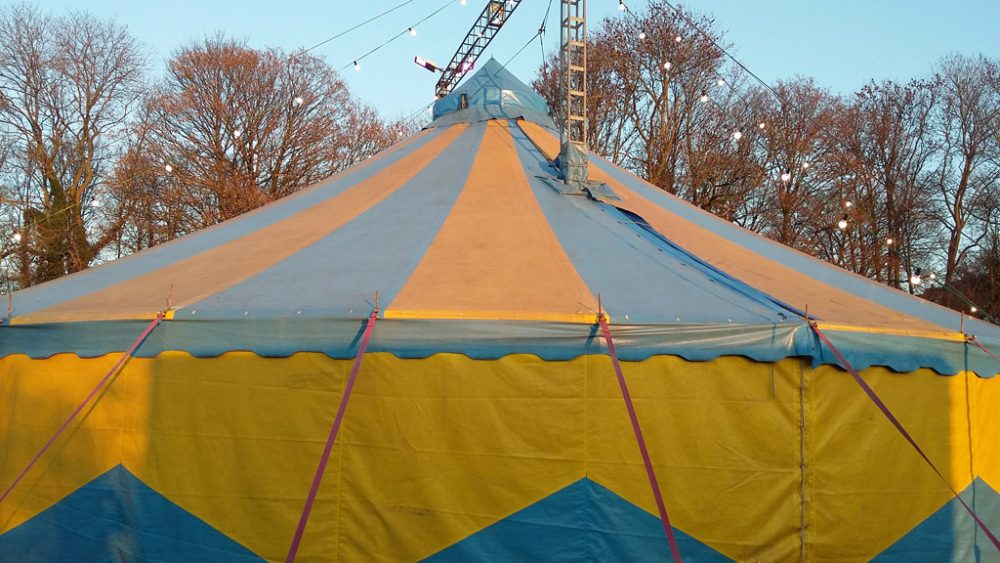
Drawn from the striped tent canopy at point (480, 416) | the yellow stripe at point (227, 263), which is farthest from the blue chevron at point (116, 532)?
the yellow stripe at point (227, 263)

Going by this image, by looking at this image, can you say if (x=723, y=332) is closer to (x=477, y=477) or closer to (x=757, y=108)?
(x=477, y=477)

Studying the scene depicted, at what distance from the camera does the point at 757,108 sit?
1648 cm

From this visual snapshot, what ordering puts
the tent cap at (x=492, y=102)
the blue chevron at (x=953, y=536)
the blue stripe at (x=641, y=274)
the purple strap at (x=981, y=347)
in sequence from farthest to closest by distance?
the tent cap at (x=492, y=102)
the purple strap at (x=981, y=347)
the blue chevron at (x=953, y=536)
the blue stripe at (x=641, y=274)

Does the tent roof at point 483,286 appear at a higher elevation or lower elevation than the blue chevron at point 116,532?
higher

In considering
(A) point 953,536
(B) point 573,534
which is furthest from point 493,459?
(A) point 953,536

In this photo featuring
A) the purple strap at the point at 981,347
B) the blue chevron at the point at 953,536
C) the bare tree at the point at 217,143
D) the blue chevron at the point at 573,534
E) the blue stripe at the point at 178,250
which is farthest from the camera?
the bare tree at the point at 217,143

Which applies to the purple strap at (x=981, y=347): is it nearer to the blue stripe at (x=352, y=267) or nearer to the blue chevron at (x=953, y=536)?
the blue chevron at (x=953, y=536)

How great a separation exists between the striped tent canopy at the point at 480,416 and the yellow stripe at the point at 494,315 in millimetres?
11

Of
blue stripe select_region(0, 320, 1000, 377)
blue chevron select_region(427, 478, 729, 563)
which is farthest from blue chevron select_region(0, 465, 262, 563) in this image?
blue chevron select_region(427, 478, 729, 563)

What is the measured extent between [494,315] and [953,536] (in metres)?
2.84

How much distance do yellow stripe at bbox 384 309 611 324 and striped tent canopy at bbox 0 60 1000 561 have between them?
0.03 ft

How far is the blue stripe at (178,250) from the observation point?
404cm

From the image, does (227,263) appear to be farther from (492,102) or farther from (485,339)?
(492,102)

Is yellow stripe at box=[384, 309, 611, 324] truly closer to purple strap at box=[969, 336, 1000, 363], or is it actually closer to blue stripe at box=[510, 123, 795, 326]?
blue stripe at box=[510, 123, 795, 326]
